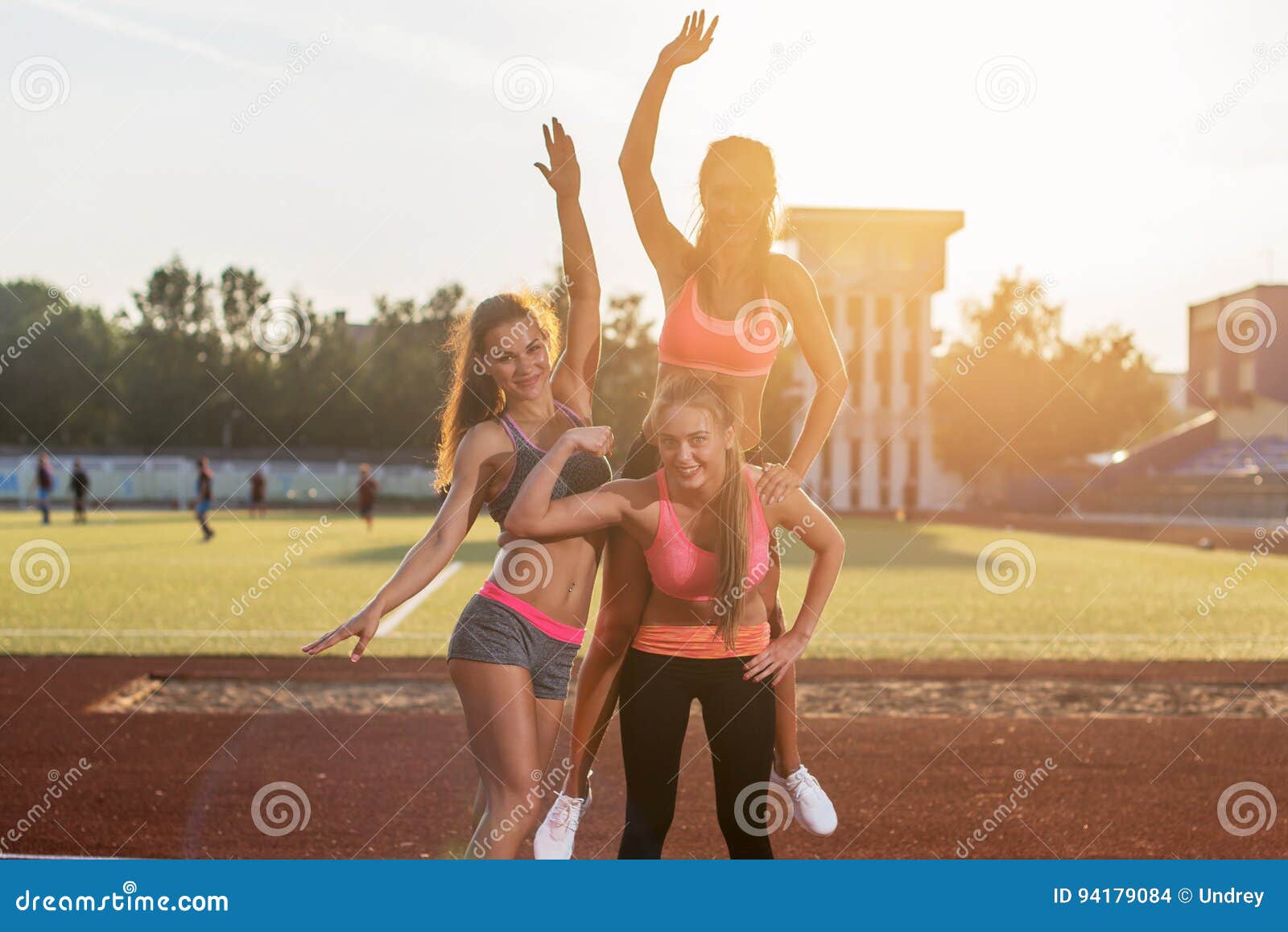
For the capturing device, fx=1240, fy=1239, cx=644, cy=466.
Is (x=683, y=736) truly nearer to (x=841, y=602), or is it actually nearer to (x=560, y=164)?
(x=560, y=164)

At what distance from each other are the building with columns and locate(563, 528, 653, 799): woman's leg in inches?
1798

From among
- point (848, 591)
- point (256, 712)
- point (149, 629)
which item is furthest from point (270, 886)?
point (848, 591)

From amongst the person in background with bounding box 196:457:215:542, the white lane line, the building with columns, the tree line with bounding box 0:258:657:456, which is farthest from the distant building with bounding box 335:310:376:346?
the white lane line

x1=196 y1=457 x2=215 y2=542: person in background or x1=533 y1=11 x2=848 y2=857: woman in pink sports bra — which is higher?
x1=533 y1=11 x2=848 y2=857: woman in pink sports bra

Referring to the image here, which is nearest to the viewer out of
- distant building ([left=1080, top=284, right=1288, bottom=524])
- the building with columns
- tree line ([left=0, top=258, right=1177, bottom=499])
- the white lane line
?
the white lane line

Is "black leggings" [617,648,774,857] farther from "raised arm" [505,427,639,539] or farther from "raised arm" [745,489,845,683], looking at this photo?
"raised arm" [505,427,639,539]

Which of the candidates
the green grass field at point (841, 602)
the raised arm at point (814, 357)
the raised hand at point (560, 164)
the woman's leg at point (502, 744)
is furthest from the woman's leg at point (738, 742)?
the green grass field at point (841, 602)

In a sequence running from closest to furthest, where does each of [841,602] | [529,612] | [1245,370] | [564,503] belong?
[564,503], [529,612], [841,602], [1245,370]

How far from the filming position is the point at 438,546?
12.8 ft

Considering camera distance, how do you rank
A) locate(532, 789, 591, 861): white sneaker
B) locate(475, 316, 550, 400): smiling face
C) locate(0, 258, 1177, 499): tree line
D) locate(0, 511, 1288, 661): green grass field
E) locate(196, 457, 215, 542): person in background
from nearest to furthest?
locate(475, 316, 550, 400): smiling face < locate(532, 789, 591, 861): white sneaker < locate(0, 511, 1288, 661): green grass field < locate(196, 457, 215, 542): person in background < locate(0, 258, 1177, 499): tree line

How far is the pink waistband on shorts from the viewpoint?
396cm

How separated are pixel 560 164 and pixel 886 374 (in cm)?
5577

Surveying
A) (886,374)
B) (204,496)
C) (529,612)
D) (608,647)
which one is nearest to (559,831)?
(608,647)

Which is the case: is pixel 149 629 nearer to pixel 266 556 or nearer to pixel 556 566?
pixel 266 556
